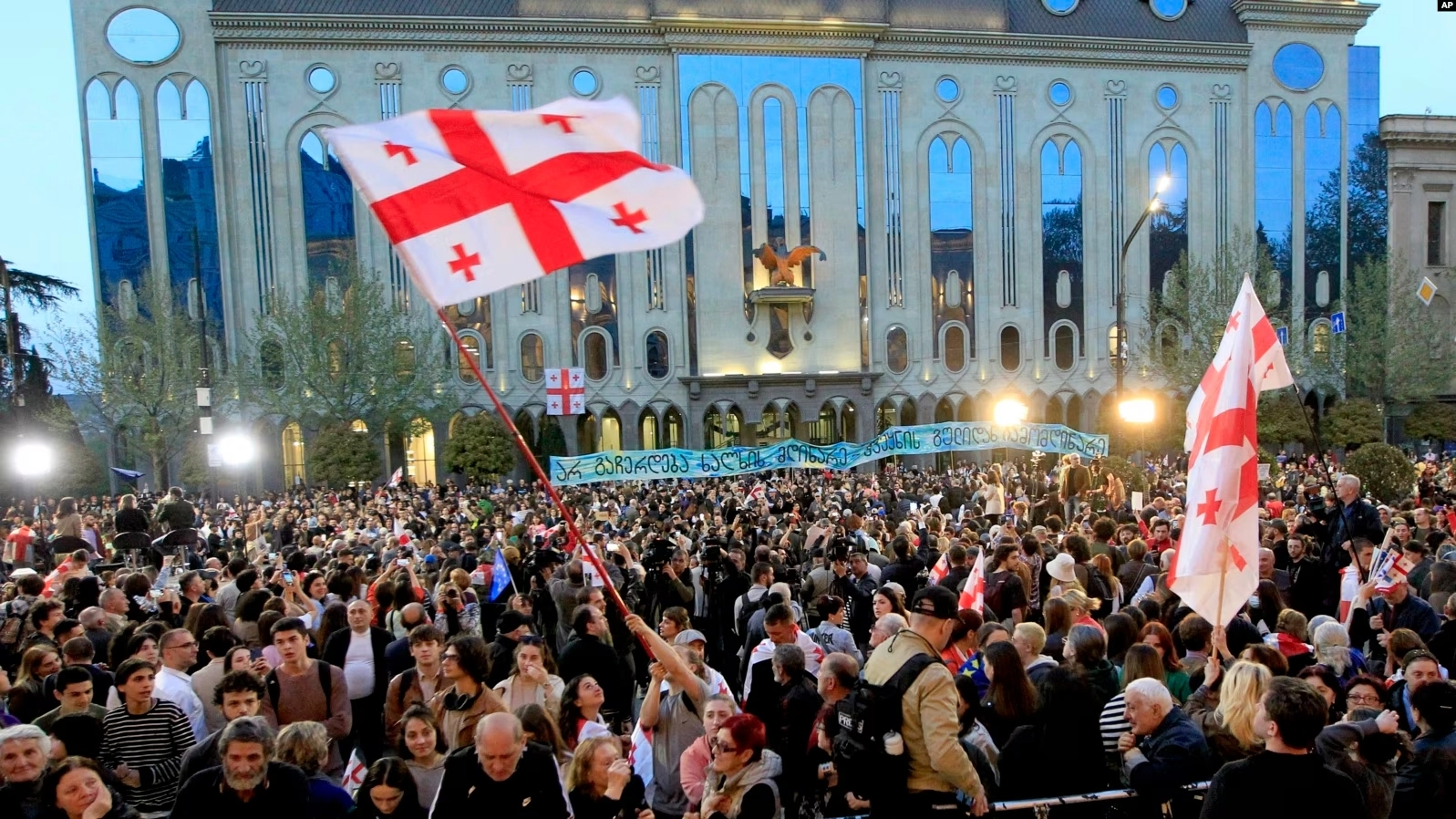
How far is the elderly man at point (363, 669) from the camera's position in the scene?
6.71m

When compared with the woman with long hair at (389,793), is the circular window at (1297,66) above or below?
above

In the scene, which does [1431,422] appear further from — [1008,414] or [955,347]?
[1008,414]

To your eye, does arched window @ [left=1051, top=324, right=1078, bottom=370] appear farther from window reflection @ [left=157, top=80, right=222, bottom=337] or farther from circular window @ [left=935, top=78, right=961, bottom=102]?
window reflection @ [left=157, top=80, right=222, bottom=337]

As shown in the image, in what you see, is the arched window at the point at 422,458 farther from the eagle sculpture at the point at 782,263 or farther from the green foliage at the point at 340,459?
the eagle sculpture at the point at 782,263

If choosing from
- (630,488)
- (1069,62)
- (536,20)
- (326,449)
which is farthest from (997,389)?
(326,449)

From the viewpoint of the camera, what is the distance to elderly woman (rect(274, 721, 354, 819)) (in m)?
4.19

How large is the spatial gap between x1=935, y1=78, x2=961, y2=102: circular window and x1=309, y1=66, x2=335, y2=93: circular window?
26681 mm

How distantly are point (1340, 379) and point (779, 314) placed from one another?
2685cm

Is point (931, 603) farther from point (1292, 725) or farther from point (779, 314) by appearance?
point (779, 314)

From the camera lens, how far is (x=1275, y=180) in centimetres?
4497

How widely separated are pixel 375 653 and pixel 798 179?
125 ft

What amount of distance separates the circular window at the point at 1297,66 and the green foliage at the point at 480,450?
1580 inches

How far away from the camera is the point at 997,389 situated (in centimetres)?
4400

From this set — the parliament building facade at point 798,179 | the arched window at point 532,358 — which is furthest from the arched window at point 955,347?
the arched window at point 532,358
